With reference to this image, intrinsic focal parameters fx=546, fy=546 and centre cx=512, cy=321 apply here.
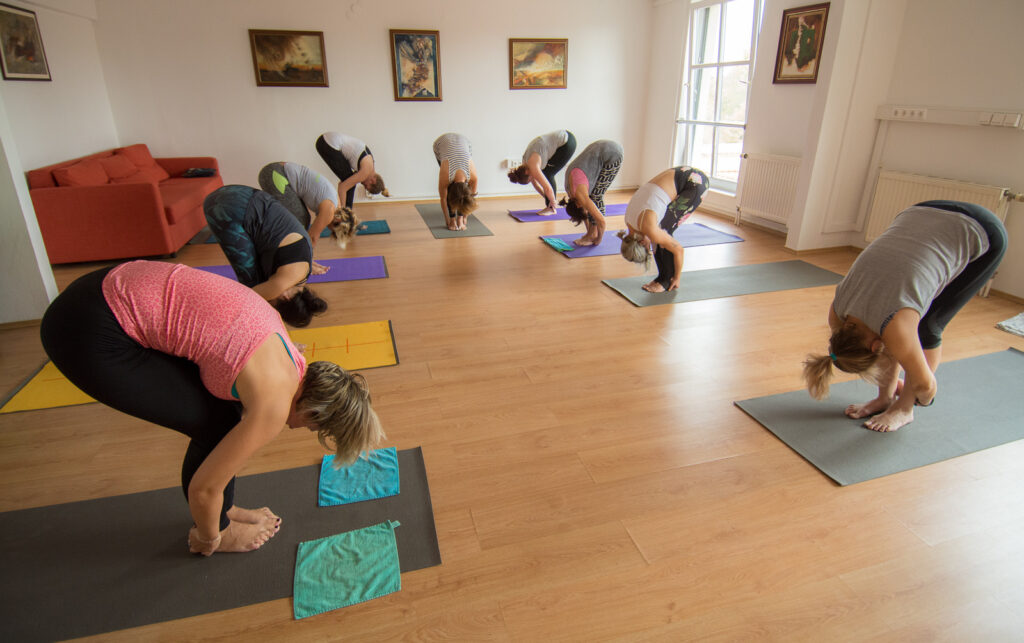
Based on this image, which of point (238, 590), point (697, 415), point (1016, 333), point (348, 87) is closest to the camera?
point (238, 590)

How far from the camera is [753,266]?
4.65 m

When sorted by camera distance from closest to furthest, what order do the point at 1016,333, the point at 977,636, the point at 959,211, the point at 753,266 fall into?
the point at 977,636 < the point at 959,211 < the point at 1016,333 < the point at 753,266

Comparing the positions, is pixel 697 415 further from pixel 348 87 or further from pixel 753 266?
pixel 348 87

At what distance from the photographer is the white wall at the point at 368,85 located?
6199 mm

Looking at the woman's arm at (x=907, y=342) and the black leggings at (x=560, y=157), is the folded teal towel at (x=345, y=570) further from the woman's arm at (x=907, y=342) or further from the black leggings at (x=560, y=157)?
the black leggings at (x=560, y=157)

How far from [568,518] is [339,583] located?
79 centimetres

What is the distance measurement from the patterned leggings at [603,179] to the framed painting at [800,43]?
1.93 meters

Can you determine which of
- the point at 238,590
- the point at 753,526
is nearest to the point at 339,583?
the point at 238,590

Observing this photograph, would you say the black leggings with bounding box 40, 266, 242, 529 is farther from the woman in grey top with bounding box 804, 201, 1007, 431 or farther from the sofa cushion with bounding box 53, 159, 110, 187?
the sofa cushion with bounding box 53, 159, 110, 187

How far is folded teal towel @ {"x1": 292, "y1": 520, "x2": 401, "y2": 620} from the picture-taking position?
1.65 m

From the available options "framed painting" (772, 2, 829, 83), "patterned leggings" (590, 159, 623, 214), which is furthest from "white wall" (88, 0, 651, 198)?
"patterned leggings" (590, 159, 623, 214)

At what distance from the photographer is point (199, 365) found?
57.4 inches

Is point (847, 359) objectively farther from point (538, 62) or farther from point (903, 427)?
point (538, 62)

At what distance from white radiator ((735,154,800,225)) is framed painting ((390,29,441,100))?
3.88 m
